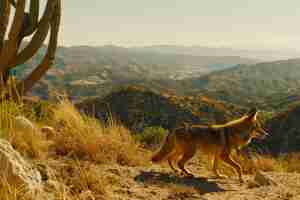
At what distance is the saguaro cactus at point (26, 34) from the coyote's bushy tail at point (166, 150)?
14.0 feet

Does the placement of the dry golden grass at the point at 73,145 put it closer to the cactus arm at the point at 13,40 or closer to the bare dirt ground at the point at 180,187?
the bare dirt ground at the point at 180,187

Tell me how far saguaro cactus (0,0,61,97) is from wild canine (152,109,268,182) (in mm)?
4407

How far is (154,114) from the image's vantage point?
45.2 metres

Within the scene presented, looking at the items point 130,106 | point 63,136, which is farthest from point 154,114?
point 63,136

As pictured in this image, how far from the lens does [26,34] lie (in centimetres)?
1059

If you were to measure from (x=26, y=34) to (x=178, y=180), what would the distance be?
6.17m

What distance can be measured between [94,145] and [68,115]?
4.75 feet

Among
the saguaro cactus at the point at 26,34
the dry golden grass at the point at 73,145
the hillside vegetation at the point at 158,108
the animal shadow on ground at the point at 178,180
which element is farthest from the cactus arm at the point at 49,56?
the hillside vegetation at the point at 158,108

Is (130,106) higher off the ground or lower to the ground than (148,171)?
lower

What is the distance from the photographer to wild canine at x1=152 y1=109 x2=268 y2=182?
6902 millimetres

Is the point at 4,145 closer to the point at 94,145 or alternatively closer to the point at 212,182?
the point at 94,145

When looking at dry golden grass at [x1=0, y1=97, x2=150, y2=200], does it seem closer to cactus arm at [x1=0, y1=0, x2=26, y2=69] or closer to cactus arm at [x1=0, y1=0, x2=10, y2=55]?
cactus arm at [x1=0, y1=0, x2=26, y2=69]

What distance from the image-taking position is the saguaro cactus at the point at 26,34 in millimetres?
9906

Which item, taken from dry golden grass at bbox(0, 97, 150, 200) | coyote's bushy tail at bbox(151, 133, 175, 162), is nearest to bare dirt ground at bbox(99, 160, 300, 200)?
coyote's bushy tail at bbox(151, 133, 175, 162)
